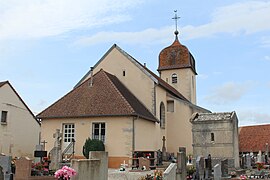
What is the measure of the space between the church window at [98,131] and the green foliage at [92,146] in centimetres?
88

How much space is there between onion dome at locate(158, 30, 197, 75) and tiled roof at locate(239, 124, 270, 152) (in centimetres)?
934

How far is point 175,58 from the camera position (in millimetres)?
39688

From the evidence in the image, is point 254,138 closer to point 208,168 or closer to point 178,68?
point 178,68

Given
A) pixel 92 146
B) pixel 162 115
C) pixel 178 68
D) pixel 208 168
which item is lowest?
pixel 208 168

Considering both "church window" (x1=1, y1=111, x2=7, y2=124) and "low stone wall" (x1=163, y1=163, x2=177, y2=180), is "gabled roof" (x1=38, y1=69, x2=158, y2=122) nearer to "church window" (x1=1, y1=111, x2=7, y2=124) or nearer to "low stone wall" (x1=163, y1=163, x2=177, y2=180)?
"church window" (x1=1, y1=111, x2=7, y2=124)

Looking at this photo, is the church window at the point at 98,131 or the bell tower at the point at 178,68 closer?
the church window at the point at 98,131

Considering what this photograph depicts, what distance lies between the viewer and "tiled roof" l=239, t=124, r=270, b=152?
34.7 m

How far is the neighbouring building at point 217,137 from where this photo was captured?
20.0 m

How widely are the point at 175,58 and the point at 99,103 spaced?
57.6 feet

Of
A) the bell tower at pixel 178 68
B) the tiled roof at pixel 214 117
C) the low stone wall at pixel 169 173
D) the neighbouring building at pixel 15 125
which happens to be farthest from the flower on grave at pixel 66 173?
the bell tower at pixel 178 68

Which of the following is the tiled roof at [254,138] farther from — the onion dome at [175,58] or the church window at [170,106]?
the church window at [170,106]

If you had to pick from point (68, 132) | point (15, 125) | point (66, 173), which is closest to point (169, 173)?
point (66, 173)

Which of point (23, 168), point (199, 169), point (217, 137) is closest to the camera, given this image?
point (23, 168)

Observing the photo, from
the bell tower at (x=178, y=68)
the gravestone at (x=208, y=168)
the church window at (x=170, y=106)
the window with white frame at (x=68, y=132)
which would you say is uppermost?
the bell tower at (x=178, y=68)
